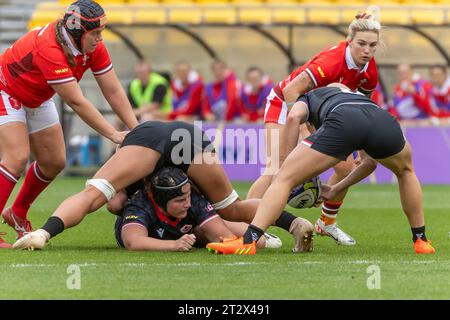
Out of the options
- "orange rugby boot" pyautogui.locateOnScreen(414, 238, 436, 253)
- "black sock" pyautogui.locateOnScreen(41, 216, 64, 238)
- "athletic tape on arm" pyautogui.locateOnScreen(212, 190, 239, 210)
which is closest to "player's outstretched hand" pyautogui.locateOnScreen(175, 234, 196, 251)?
"athletic tape on arm" pyautogui.locateOnScreen(212, 190, 239, 210)

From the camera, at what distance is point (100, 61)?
9258 millimetres

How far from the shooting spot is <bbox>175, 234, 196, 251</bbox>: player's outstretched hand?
27.0 feet

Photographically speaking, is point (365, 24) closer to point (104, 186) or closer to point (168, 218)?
point (168, 218)

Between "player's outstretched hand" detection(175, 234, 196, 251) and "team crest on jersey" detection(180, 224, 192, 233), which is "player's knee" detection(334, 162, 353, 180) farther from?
"player's outstretched hand" detection(175, 234, 196, 251)

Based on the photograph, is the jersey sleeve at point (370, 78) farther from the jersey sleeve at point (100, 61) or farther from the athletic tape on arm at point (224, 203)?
the jersey sleeve at point (100, 61)

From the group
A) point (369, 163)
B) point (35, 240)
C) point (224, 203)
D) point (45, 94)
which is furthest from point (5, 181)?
point (369, 163)

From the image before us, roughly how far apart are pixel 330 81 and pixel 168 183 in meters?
2.16

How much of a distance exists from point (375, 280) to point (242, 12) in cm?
1495

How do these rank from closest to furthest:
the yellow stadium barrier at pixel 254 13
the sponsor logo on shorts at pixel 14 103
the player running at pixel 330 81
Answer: the sponsor logo on shorts at pixel 14 103, the player running at pixel 330 81, the yellow stadium barrier at pixel 254 13

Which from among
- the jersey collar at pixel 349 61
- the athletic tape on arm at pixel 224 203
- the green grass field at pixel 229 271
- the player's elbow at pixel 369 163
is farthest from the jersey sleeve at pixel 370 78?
the athletic tape on arm at pixel 224 203

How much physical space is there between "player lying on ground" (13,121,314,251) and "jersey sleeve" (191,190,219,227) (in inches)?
3.3

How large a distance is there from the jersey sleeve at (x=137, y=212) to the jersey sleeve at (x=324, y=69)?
6.71 feet

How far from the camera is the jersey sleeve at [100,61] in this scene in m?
9.16
